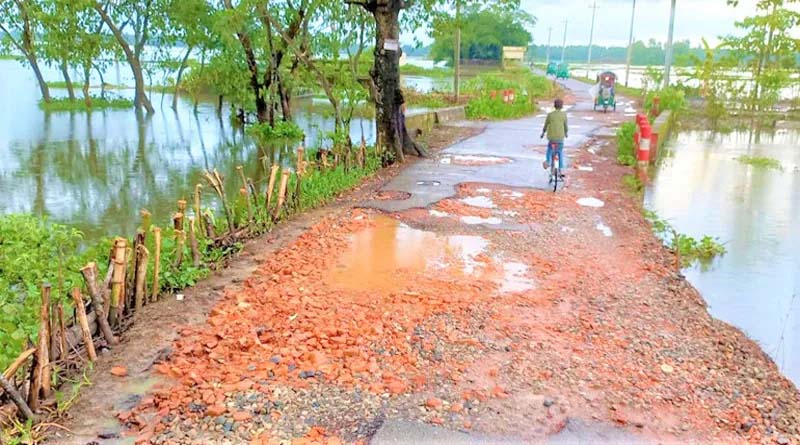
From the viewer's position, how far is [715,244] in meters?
8.00

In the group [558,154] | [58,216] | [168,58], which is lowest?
[58,216]

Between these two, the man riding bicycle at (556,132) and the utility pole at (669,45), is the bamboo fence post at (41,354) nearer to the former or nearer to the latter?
the man riding bicycle at (556,132)

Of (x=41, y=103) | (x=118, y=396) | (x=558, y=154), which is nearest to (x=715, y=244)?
(x=558, y=154)

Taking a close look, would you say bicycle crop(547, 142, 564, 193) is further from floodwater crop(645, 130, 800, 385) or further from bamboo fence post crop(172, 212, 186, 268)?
bamboo fence post crop(172, 212, 186, 268)

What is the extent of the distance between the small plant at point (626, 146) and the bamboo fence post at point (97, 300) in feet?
36.6

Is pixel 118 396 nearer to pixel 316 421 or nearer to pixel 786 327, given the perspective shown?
pixel 316 421

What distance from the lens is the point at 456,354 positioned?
183 inches

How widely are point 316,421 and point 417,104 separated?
26.5 metres

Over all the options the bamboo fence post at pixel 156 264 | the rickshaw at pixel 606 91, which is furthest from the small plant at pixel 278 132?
the bamboo fence post at pixel 156 264

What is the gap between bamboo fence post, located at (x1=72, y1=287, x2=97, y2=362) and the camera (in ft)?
13.7

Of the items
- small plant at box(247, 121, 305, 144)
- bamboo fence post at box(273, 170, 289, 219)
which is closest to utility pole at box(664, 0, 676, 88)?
small plant at box(247, 121, 305, 144)

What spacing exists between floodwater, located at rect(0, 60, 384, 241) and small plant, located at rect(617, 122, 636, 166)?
5336 mm

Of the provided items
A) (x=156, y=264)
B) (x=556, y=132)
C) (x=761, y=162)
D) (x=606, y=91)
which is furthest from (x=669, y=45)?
(x=156, y=264)

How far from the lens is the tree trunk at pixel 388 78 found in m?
11.9
